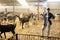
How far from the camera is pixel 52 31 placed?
3072mm

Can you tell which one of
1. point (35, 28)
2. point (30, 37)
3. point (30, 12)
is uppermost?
point (30, 12)

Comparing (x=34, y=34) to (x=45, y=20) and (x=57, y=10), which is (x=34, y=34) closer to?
(x=45, y=20)

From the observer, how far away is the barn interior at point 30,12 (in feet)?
10.0

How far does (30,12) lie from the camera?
319 cm

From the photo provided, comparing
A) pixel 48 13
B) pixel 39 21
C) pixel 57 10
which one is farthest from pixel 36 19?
pixel 57 10

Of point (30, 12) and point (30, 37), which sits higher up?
point (30, 12)

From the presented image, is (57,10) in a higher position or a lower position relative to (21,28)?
higher

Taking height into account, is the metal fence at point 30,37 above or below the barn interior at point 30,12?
below

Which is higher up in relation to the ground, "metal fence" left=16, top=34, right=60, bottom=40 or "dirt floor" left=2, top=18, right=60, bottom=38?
"dirt floor" left=2, top=18, right=60, bottom=38

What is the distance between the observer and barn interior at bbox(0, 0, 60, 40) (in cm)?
305

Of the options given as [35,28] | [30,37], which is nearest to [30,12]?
[35,28]

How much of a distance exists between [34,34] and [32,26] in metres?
0.18

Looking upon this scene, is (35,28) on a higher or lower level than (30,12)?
lower

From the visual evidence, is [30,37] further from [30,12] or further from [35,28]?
[30,12]
